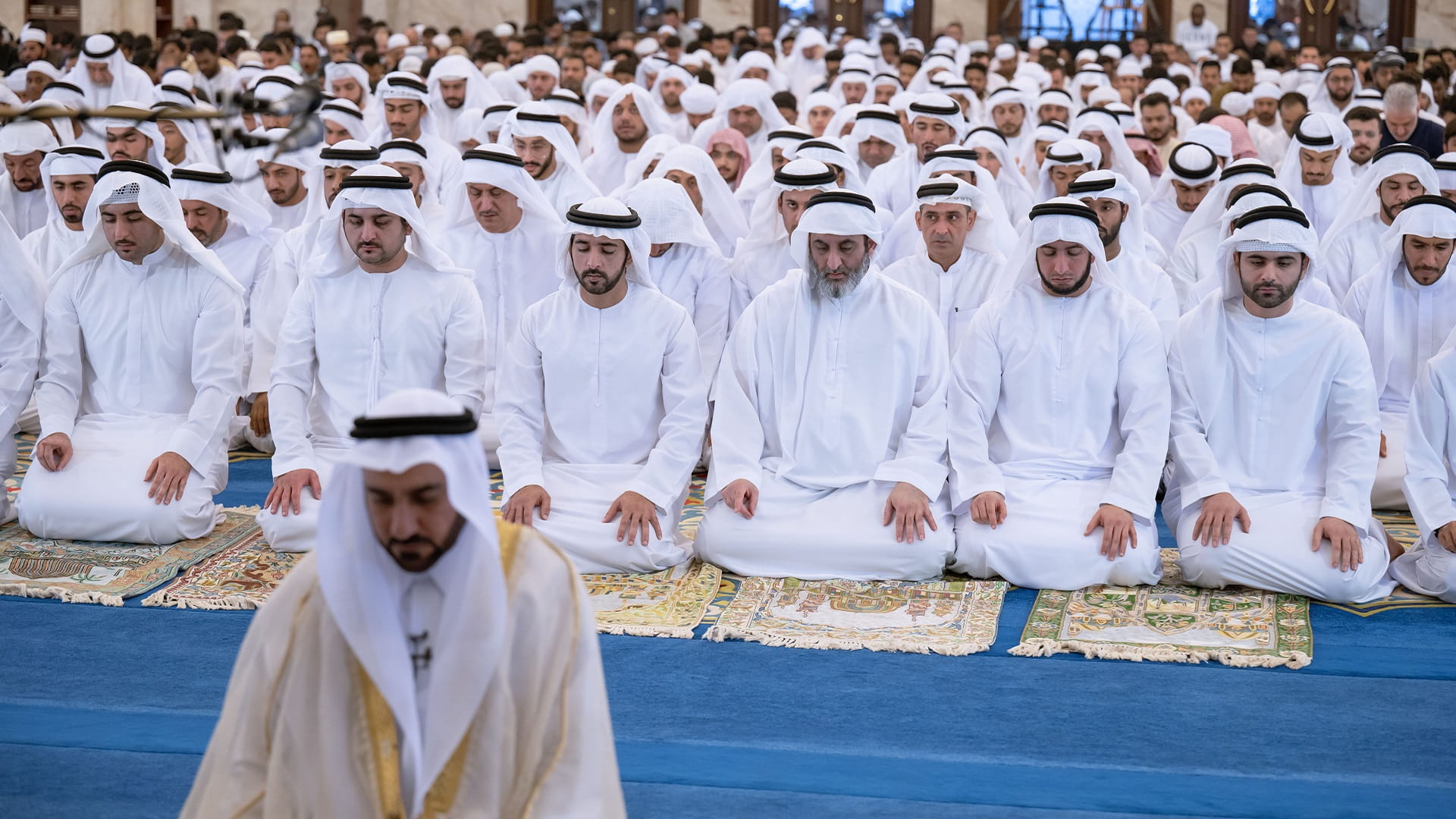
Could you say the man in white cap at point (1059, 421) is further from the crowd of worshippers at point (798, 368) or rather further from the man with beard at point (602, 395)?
the man with beard at point (602, 395)

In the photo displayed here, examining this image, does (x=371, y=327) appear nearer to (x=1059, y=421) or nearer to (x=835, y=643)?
(x=835, y=643)

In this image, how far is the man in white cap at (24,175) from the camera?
7207 millimetres

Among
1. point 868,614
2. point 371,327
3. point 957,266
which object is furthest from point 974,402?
point 371,327

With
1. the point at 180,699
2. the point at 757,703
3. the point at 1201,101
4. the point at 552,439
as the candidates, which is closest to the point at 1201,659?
the point at 757,703

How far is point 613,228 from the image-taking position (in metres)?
4.57

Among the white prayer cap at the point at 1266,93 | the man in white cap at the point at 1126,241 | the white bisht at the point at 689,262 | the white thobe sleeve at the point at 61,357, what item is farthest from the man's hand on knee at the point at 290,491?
the white prayer cap at the point at 1266,93

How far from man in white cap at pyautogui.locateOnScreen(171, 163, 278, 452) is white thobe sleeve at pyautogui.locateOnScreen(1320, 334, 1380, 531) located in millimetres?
3769

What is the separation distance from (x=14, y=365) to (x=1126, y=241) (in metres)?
3.78

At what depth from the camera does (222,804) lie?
2.20m

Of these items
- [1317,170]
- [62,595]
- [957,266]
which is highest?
[1317,170]

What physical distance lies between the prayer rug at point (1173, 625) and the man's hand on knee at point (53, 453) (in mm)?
2956

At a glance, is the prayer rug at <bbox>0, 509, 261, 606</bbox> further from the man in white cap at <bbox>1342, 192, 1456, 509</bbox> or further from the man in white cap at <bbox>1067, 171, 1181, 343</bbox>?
the man in white cap at <bbox>1342, 192, 1456, 509</bbox>

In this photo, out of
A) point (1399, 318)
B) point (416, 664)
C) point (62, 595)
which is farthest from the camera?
point (1399, 318)

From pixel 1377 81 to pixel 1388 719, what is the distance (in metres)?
8.88
